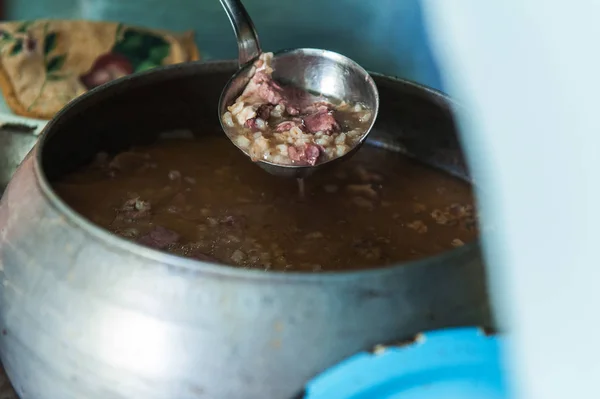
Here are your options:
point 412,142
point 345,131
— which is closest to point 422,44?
point 412,142

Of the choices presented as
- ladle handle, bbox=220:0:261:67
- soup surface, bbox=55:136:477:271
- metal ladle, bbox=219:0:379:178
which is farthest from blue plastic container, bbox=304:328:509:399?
ladle handle, bbox=220:0:261:67

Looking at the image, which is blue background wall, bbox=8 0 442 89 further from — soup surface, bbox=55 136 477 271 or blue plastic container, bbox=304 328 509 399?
blue plastic container, bbox=304 328 509 399

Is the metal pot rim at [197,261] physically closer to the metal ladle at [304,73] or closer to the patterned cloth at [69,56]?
the metal ladle at [304,73]

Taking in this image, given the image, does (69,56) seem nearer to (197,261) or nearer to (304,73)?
(304,73)

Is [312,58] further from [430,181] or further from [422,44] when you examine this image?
[422,44]

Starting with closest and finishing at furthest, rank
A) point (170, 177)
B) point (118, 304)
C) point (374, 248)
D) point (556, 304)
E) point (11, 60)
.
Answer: point (556, 304), point (118, 304), point (374, 248), point (170, 177), point (11, 60)

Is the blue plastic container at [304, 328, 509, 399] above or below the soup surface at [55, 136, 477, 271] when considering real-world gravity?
above

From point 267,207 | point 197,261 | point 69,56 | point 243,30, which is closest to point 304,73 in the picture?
point 243,30
